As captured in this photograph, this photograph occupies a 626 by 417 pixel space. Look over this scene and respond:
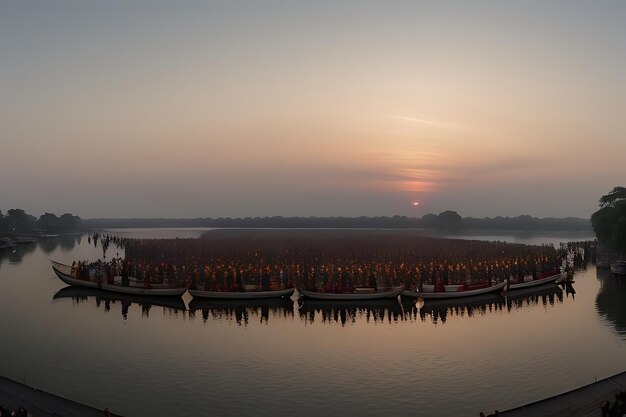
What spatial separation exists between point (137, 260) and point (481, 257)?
221 ft

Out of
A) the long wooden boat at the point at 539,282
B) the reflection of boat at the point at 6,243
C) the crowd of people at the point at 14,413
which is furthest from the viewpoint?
the reflection of boat at the point at 6,243

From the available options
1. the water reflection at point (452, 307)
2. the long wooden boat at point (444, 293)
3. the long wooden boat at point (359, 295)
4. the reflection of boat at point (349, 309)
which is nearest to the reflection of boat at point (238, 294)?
the reflection of boat at point (349, 309)

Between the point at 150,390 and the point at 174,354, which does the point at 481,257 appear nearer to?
the point at 174,354

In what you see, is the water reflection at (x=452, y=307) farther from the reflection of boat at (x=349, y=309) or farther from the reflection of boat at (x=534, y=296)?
the reflection of boat at (x=349, y=309)

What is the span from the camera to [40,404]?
88.5 ft

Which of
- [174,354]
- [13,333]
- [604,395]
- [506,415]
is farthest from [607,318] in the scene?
[13,333]

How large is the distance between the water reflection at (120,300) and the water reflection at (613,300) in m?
47.7

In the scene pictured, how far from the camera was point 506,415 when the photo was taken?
2511 cm

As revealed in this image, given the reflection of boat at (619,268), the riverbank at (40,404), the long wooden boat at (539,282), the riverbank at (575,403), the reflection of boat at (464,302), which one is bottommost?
the reflection of boat at (464,302)

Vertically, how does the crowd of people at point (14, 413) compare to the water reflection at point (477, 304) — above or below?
above

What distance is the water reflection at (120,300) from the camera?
61438 millimetres

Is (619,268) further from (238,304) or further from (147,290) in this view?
(147,290)

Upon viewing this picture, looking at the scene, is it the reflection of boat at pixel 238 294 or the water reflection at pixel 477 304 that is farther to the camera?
the reflection of boat at pixel 238 294

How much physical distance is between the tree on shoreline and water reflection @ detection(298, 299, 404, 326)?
52536mm
